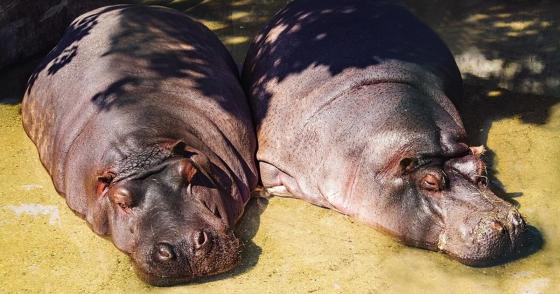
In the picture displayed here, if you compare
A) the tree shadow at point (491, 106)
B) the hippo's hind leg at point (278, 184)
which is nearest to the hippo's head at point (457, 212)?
the hippo's hind leg at point (278, 184)

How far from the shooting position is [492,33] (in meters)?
8.96

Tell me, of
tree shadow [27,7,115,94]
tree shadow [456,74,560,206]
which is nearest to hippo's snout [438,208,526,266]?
tree shadow [456,74,560,206]

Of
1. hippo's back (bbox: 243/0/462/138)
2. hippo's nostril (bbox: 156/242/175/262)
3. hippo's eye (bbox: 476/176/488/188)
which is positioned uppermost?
hippo's back (bbox: 243/0/462/138)

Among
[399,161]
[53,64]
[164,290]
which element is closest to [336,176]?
[399,161]

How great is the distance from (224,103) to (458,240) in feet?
6.94

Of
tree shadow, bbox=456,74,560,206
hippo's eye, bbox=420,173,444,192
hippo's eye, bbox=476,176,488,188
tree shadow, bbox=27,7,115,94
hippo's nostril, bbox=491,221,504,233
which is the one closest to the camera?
hippo's nostril, bbox=491,221,504,233

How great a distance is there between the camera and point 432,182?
5.90 metres

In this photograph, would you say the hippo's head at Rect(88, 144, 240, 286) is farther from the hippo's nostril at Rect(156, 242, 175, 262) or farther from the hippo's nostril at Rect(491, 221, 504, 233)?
the hippo's nostril at Rect(491, 221, 504, 233)

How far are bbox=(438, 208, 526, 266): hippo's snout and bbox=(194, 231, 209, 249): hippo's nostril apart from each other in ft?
5.20

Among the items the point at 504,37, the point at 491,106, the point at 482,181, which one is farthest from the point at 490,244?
the point at 504,37

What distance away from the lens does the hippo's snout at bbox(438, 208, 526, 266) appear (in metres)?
5.75

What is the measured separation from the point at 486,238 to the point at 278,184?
170 centimetres

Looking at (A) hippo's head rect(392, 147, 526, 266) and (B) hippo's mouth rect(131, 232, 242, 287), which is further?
(A) hippo's head rect(392, 147, 526, 266)

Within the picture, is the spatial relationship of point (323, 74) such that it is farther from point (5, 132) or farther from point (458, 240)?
point (5, 132)
